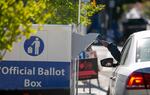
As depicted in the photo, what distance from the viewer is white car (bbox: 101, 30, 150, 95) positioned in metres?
8.77

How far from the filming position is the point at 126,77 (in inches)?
352

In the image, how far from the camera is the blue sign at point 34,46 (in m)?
9.81

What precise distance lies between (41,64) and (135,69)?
1.61 meters

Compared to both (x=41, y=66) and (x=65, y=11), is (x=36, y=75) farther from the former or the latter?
(x=65, y=11)

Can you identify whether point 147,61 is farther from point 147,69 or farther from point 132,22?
point 132,22

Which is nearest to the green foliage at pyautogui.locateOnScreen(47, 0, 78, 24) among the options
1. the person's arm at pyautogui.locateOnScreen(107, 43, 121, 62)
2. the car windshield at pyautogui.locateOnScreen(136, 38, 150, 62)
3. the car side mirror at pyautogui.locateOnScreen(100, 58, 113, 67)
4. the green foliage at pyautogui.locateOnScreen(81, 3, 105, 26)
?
the green foliage at pyautogui.locateOnScreen(81, 3, 105, 26)

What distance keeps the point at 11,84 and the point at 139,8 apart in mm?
98526

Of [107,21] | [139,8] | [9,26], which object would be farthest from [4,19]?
[139,8]

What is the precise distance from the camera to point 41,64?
389 inches

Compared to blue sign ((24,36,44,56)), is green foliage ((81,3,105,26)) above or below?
above

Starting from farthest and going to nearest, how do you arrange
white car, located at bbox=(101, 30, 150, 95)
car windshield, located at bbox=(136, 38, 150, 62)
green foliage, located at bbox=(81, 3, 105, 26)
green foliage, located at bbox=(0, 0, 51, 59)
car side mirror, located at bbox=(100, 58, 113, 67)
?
green foliage, located at bbox=(81, 3, 105, 26)
car side mirror, located at bbox=(100, 58, 113, 67)
car windshield, located at bbox=(136, 38, 150, 62)
white car, located at bbox=(101, 30, 150, 95)
green foliage, located at bbox=(0, 0, 51, 59)

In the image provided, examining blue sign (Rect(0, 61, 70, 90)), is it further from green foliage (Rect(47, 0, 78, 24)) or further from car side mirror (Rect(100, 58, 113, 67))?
green foliage (Rect(47, 0, 78, 24))

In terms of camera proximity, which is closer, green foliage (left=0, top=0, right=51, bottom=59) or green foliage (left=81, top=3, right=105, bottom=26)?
green foliage (left=0, top=0, right=51, bottom=59)

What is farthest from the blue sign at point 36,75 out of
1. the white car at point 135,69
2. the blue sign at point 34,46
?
the white car at point 135,69
